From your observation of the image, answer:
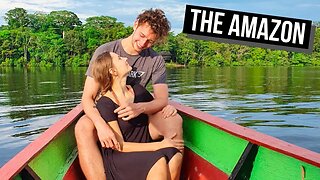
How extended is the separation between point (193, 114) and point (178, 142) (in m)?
0.77

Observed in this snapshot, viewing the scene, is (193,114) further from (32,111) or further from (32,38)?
(32,38)

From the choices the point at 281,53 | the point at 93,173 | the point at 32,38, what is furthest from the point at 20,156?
the point at 32,38

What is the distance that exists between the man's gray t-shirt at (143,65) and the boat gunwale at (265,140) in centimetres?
49

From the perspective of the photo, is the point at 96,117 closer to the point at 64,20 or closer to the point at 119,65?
the point at 119,65

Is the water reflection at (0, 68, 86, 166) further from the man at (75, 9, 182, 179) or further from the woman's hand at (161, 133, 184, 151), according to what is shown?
the woman's hand at (161, 133, 184, 151)

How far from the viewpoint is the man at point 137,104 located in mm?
3000

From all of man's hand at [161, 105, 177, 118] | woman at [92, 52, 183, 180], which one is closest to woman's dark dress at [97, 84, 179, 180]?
woman at [92, 52, 183, 180]

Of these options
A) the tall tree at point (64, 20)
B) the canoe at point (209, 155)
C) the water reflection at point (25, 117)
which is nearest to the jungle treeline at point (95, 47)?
the tall tree at point (64, 20)

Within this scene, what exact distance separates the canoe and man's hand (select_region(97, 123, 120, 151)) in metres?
0.33

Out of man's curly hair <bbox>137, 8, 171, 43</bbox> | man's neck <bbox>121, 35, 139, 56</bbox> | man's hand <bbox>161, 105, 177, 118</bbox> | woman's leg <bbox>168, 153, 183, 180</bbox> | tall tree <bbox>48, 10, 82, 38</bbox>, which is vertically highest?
tall tree <bbox>48, 10, 82, 38</bbox>

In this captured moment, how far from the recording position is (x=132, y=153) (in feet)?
9.54

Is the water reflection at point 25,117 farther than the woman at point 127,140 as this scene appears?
Yes

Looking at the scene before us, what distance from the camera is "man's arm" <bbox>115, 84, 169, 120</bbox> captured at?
9.75 ft

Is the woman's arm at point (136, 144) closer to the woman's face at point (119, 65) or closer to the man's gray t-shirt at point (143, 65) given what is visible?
the woman's face at point (119, 65)
